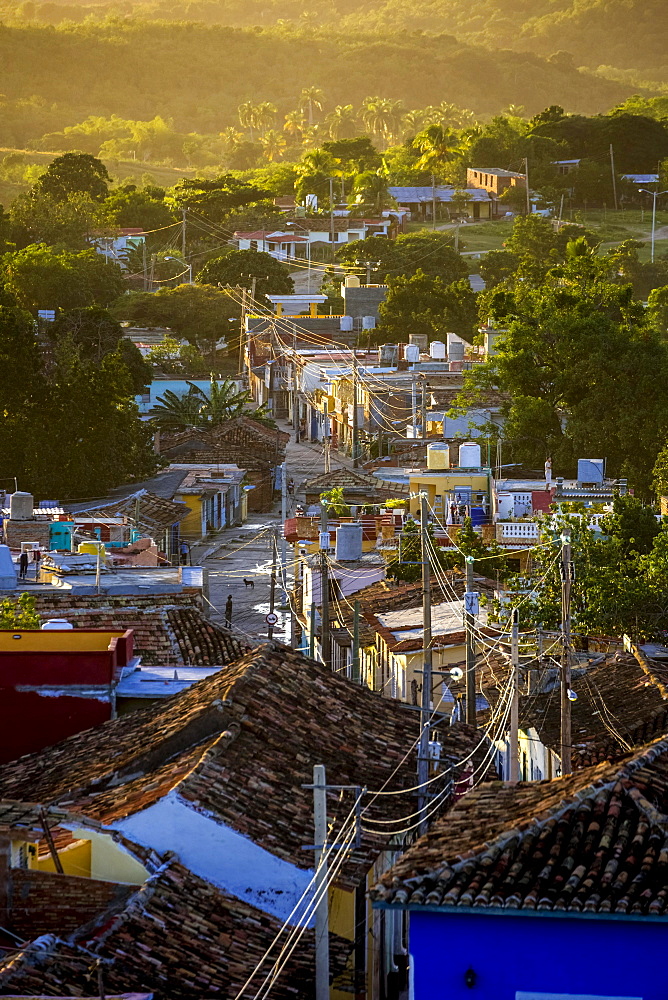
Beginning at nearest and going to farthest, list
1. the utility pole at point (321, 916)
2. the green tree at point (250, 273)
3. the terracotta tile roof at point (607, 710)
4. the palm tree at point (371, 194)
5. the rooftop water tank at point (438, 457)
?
the utility pole at point (321, 916) → the terracotta tile roof at point (607, 710) → the rooftop water tank at point (438, 457) → the green tree at point (250, 273) → the palm tree at point (371, 194)

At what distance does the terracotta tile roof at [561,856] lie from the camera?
1020 cm

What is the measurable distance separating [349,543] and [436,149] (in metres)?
88.2

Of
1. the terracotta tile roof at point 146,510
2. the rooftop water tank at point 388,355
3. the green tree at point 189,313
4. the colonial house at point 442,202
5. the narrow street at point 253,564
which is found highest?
the colonial house at point 442,202

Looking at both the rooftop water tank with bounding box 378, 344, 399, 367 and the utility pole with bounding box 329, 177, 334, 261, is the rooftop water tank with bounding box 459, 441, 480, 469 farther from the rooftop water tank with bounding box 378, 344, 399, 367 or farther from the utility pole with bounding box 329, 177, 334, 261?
the utility pole with bounding box 329, 177, 334, 261

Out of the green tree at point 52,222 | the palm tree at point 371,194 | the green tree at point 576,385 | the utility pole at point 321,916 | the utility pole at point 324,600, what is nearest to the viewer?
the utility pole at point 321,916

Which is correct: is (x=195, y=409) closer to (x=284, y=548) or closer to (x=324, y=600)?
(x=284, y=548)

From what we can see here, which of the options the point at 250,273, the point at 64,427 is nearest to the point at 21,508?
the point at 64,427

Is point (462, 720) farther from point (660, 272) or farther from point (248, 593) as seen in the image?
point (660, 272)

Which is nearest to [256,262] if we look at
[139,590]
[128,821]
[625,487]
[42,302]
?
[42,302]

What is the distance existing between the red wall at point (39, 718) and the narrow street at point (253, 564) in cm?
864

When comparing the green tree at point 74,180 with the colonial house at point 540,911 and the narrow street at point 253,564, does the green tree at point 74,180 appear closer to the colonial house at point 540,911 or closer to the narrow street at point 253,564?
the narrow street at point 253,564

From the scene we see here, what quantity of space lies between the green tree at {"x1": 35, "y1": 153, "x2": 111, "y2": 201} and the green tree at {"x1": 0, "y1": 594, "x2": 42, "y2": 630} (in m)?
85.1

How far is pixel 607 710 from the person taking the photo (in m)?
20.1

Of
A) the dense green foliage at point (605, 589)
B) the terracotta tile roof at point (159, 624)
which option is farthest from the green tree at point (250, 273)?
the terracotta tile roof at point (159, 624)
